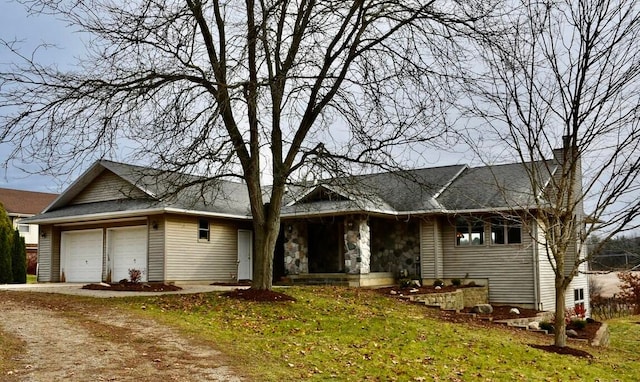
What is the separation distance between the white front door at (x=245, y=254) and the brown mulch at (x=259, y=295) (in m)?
9.30

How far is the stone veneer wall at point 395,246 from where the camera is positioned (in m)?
22.8

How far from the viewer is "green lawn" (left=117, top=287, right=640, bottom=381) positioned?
30.0 ft

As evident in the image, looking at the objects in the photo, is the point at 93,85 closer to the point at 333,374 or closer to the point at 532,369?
the point at 333,374

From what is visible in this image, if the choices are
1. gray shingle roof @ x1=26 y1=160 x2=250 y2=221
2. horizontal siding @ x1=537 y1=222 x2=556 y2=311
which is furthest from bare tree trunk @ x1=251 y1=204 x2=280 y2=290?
horizontal siding @ x1=537 y1=222 x2=556 y2=311

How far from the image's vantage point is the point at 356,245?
21078 millimetres

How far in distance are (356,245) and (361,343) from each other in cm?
991

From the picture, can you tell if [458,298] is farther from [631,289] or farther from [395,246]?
[631,289]

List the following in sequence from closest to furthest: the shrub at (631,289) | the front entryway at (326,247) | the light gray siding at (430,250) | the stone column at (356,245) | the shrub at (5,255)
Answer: the stone column at (356,245) → the light gray siding at (430,250) → the front entryway at (326,247) → the shrub at (5,255) → the shrub at (631,289)

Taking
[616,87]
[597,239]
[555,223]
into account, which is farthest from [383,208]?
[616,87]

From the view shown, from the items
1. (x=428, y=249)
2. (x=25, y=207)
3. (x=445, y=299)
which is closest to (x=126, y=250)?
(x=428, y=249)

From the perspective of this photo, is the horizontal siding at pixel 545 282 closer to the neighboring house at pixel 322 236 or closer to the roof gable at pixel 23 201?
the neighboring house at pixel 322 236

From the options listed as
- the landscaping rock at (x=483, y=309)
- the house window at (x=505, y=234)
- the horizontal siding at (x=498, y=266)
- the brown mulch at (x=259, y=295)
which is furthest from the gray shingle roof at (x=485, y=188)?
the brown mulch at (x=259, y=295)

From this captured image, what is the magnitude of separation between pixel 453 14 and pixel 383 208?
8910 millimetres

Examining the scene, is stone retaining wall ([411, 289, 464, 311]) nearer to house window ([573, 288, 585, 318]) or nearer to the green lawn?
the green lawn
